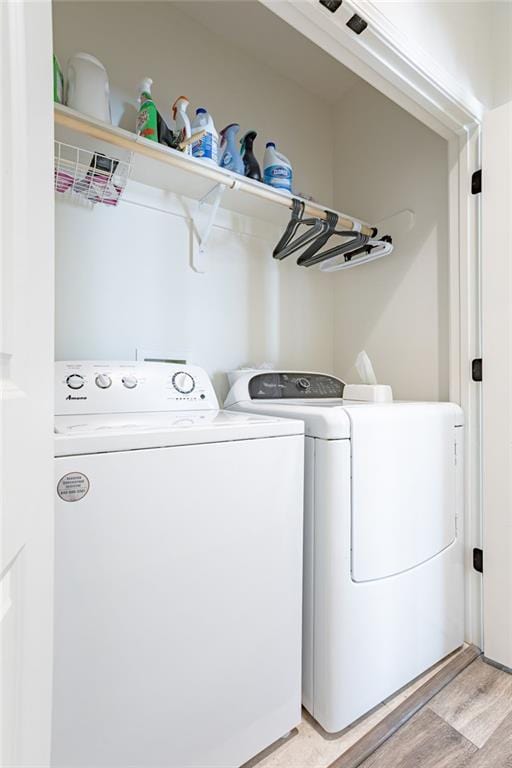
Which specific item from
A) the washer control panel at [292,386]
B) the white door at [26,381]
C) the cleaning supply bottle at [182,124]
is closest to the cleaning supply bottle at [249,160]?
the cleaning supply bottle at [182,124]

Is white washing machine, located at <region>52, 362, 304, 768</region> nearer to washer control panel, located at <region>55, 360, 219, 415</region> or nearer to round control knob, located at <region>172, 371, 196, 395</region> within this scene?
washer control panel, located at <region>55, 360, 219, 415</region>

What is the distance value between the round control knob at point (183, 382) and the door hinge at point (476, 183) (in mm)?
1330

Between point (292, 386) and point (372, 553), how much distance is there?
0.81m

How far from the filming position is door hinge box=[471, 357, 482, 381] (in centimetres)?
143

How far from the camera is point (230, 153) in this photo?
1540 millimetres

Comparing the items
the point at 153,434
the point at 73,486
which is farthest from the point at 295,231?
the point at 73,486

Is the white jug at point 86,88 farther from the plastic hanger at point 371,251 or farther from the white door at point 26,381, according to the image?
the plastic hanger at point 371,251

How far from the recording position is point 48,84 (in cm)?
59

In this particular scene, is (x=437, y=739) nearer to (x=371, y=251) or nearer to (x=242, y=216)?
(x=371, y=251)

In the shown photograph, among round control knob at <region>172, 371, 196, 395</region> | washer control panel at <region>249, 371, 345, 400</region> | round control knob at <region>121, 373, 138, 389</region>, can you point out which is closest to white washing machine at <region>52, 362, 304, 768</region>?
round control knob at <region>121, 373, 138, 389</region>

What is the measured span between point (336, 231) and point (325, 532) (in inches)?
52.1

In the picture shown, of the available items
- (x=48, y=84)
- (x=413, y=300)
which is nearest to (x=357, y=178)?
(x=413, y=300)

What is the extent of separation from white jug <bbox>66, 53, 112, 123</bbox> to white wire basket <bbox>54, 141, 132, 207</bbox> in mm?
115

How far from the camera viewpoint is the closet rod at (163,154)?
3.59ft
